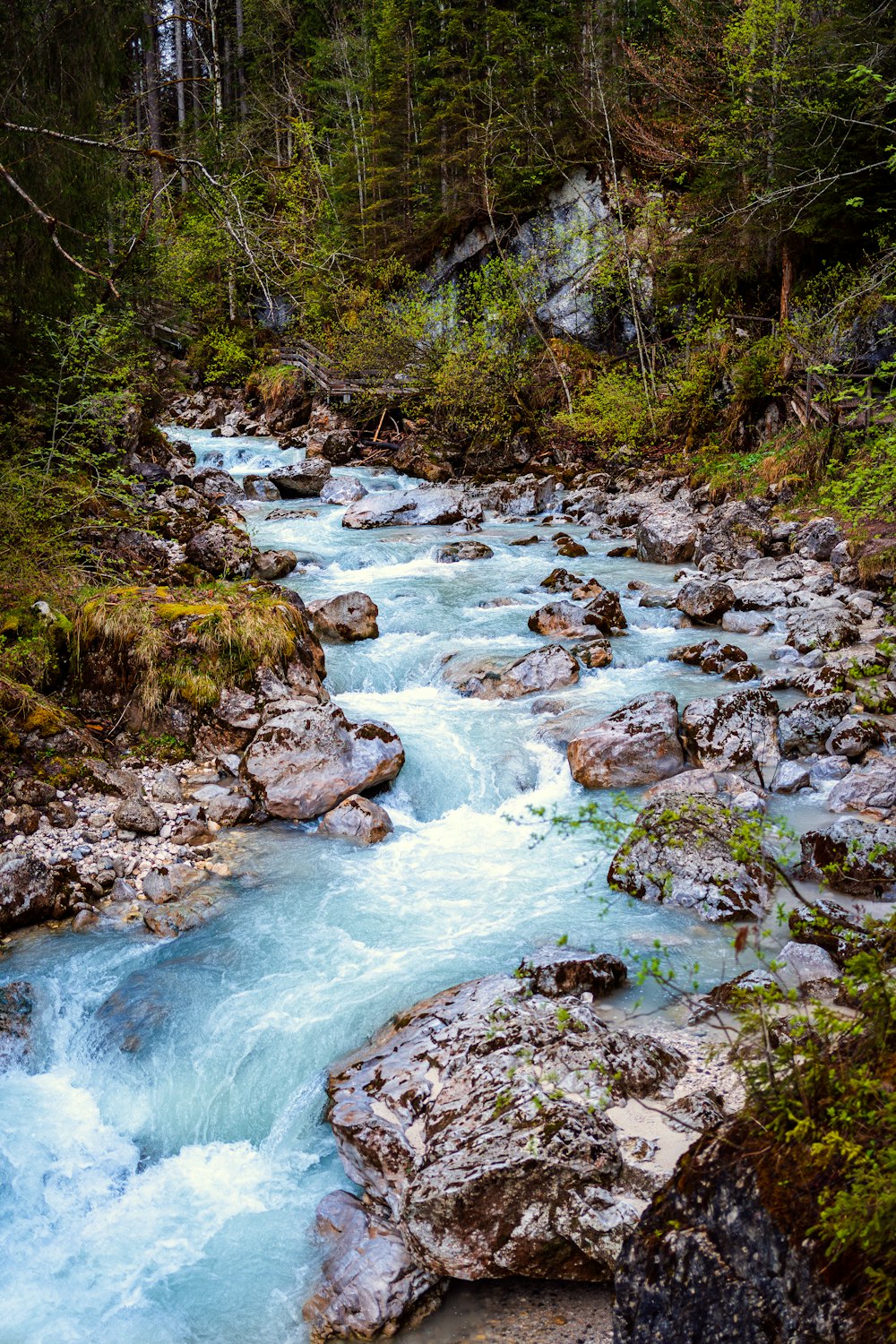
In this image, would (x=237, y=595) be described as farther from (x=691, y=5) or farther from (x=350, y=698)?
(x=691, y=5)

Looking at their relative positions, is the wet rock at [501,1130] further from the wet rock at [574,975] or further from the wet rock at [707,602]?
the wet rock at [707,602]

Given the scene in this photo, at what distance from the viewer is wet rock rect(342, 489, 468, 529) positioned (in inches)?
723

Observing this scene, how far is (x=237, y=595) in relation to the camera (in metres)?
10.1

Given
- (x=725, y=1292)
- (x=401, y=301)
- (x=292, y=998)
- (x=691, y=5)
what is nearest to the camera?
(x=725, y=1292)

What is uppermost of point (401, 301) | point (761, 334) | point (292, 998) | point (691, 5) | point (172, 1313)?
point (691, 5)

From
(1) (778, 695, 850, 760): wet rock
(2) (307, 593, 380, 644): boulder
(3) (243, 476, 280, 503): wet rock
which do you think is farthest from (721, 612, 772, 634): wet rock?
(3) (243, 476, 280, 503): wet rock

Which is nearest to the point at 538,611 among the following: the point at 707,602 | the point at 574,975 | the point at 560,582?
the point at 560,582

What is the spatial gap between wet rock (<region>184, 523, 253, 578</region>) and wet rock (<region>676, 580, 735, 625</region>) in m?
6.68

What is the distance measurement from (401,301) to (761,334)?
11031 millimetres

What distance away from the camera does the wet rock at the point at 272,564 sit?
44.7 feet

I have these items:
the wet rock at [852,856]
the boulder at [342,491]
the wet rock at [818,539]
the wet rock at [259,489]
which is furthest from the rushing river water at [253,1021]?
the wet rock at [259,489]

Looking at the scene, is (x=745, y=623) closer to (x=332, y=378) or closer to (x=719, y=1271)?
(x=719, y=1271)

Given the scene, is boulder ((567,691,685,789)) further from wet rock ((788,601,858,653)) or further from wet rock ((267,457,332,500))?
wet rock ((267,457,332,500))

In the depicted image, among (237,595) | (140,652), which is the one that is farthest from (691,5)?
(140,652)
